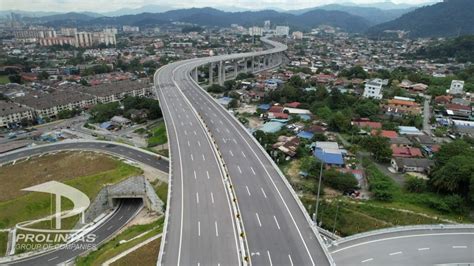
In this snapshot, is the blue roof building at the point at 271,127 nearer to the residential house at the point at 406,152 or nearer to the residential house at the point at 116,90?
the residential house at the point at 406,152

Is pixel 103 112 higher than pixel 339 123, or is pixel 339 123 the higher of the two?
pixel 339 123

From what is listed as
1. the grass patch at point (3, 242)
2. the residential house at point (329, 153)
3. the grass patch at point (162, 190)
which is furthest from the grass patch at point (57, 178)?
the residential house at point (329, 153)

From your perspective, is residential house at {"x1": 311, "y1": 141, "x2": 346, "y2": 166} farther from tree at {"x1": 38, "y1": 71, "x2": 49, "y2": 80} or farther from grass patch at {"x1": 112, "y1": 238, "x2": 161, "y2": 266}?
tree at {"x1": 38, "y1": 71, "x2": 49, "y2": 80}

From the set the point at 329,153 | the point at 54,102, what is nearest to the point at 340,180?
the point at 329,153

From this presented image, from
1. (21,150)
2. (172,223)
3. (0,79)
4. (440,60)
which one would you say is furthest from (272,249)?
(440,60)

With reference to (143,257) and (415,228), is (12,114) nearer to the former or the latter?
(143,257)

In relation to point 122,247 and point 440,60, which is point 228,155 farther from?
point 440,60
